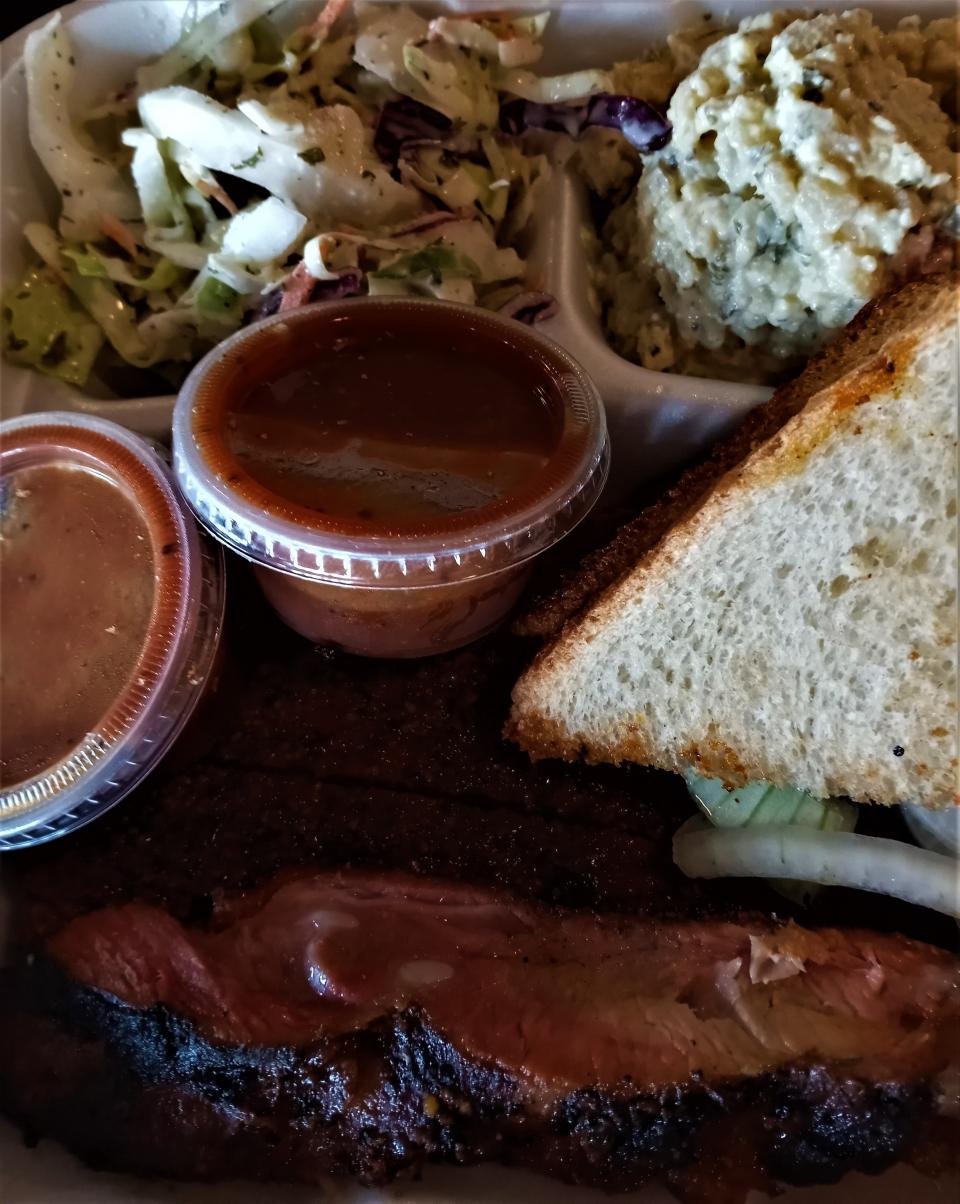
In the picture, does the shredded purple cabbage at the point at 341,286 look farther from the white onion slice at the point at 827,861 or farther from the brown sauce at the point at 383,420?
the white onion slice at the point at 827,861

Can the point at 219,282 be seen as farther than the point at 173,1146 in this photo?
Yes

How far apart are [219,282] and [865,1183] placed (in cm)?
202

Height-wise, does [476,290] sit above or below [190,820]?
above

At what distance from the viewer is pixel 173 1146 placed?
1.35 metres

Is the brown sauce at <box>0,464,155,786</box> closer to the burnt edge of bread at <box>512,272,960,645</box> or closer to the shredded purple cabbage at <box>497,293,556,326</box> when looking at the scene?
the burnt edge of bread at <box>512,272,960,645</box>

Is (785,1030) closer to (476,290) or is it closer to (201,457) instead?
A: (201,457)

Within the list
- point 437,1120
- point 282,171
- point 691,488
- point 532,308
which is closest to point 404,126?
point 282,171

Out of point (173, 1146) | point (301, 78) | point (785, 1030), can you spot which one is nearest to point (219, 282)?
point (301, 78)

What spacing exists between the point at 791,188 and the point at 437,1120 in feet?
5.22

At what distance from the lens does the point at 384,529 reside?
1.48 metres

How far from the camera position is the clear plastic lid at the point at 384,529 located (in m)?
1.49

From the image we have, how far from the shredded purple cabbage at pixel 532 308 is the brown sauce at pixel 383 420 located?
0.16 metres

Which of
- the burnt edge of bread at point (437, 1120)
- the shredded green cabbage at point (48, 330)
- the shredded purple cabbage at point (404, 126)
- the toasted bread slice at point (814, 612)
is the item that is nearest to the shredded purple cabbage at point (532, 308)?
the shredded purple cabbage at point (404, 126)

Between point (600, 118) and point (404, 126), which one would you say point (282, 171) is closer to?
point (404, 126)
